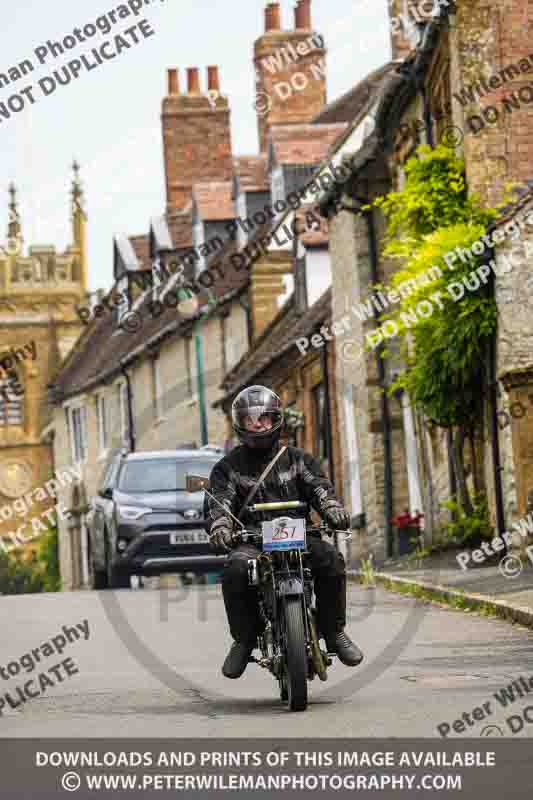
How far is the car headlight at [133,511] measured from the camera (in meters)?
23.7

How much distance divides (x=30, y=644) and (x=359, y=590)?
669 centimetres

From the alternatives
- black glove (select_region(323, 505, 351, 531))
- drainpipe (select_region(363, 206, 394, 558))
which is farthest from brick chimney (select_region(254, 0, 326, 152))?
black glove (select_region(323, 505, 351, 531))

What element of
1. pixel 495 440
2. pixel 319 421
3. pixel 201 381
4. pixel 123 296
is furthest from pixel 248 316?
pixel 495 440

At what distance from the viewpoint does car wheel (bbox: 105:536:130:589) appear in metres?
24.0

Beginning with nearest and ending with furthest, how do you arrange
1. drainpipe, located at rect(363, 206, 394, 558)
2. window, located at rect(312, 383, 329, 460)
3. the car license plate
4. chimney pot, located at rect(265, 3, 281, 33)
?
the car license plate
drainpipe, located at rect(363, 206, 394, 558)
window, located at rect(312, 383, 329, 460)
chimney pot, located at rect(265, 3, 281, 33)

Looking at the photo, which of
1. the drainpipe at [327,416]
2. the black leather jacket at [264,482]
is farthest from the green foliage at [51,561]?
the black leather jacket at [264,482]

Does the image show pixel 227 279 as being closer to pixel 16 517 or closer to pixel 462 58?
pixel 462 58

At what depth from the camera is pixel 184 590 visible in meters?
23.2

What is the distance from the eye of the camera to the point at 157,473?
81.9ft

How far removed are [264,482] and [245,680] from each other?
85.5 inches

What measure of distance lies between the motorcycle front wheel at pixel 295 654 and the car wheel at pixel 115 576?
14539 mm

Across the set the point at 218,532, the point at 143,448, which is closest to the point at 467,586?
the point at 218,532

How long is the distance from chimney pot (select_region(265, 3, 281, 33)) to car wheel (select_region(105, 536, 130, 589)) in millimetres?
22460

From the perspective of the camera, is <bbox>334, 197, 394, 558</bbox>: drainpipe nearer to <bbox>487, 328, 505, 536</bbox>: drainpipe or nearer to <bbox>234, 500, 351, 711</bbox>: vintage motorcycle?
<bbox>487, 328, 505, 536</bbox>: drainpipe
